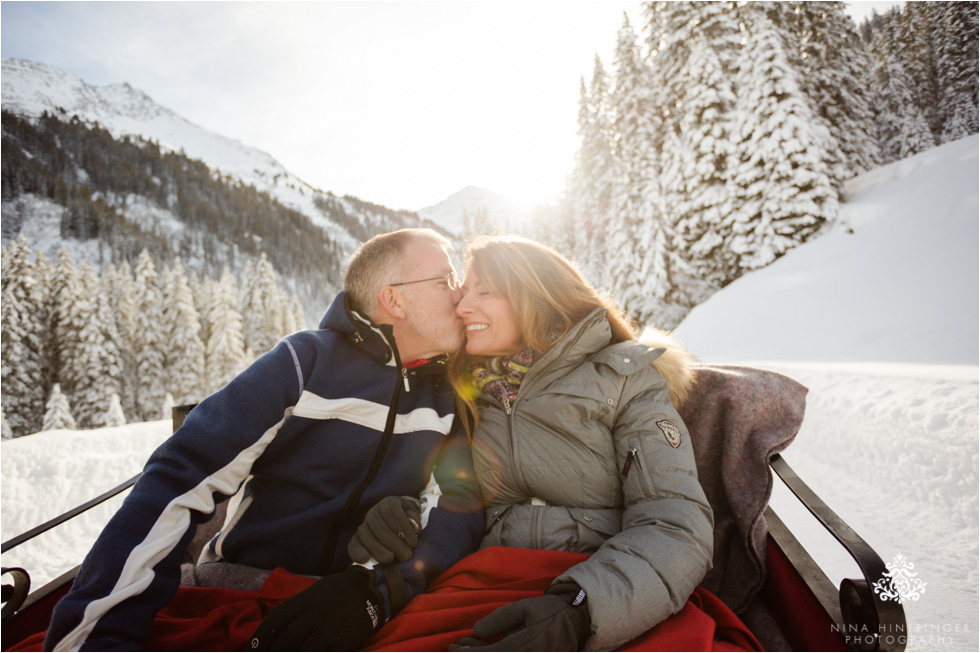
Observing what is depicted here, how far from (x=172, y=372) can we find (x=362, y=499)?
1592 inches

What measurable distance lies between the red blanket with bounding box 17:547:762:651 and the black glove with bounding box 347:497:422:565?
23 centimetres

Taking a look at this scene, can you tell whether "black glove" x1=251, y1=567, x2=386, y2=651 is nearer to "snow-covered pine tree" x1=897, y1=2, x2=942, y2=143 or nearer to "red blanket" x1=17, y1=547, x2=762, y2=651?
"red blanket" x1=17, y1=547, x2=762, y2=651

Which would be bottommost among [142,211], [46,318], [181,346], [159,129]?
[181,346]

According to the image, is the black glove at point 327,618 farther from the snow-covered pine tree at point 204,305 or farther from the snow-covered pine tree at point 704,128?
the snow-covered pine tree at point 204,305

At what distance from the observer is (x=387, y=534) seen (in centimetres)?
216

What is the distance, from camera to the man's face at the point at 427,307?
111 inches

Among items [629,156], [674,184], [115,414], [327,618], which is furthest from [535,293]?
[115,414]

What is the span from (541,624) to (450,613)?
42cm

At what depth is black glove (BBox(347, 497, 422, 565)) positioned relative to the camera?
2.13 m

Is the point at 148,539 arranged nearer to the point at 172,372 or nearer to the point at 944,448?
the point at 944,448

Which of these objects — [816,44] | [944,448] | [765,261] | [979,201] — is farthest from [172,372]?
[816,44]

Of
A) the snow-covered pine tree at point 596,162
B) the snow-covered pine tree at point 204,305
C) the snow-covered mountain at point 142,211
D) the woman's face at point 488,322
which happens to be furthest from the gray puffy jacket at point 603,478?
the snow-covered mountain at point 142,211

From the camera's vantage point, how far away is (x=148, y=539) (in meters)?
1.81

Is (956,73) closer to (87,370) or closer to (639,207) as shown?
(639,207)
